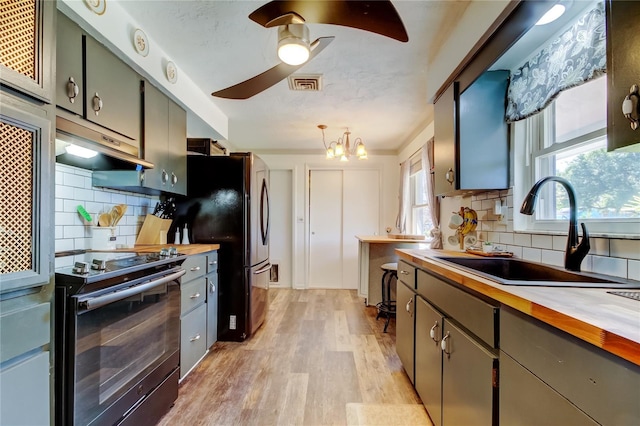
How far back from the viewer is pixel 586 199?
1303 mm

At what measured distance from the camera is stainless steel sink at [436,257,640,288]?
0.95 m

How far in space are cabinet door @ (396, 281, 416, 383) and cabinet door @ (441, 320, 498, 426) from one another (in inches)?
19.7

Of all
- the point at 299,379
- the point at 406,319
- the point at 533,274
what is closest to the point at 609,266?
the point at 533,274

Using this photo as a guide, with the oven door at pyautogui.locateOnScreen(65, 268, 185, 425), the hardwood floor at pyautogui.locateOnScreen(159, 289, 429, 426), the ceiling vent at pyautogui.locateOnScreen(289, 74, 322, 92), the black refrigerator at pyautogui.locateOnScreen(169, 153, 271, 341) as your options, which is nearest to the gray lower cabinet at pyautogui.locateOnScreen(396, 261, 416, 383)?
the hardwood floor at pyautogui.locateOnScreen(159, 289, 429, 426)

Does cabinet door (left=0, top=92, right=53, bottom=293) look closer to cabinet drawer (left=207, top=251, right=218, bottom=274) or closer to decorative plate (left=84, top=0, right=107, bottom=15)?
decorative plate (left=84, top=0, right=107, bottom=15)

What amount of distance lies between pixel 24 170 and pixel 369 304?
141 inches

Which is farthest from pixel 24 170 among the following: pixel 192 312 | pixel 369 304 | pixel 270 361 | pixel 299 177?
pixel 299 177

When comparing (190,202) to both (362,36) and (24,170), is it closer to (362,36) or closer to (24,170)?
(24,170)

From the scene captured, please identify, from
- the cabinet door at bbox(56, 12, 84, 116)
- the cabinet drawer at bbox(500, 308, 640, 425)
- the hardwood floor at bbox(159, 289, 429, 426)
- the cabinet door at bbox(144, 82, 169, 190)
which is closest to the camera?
the cabinet drawer at bbox(500, 308, 640, 425)

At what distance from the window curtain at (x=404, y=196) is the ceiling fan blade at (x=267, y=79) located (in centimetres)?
289

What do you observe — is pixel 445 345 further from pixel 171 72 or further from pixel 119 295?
→ pixel 171 72

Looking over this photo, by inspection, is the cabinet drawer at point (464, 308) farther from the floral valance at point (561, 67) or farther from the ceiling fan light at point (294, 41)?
the ceiling fan light at point (294, 41)

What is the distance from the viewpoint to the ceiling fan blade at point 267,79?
5.11ft

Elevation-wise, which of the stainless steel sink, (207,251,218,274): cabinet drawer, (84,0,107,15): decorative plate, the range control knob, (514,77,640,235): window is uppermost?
(84,0,107,15): decorative plate
